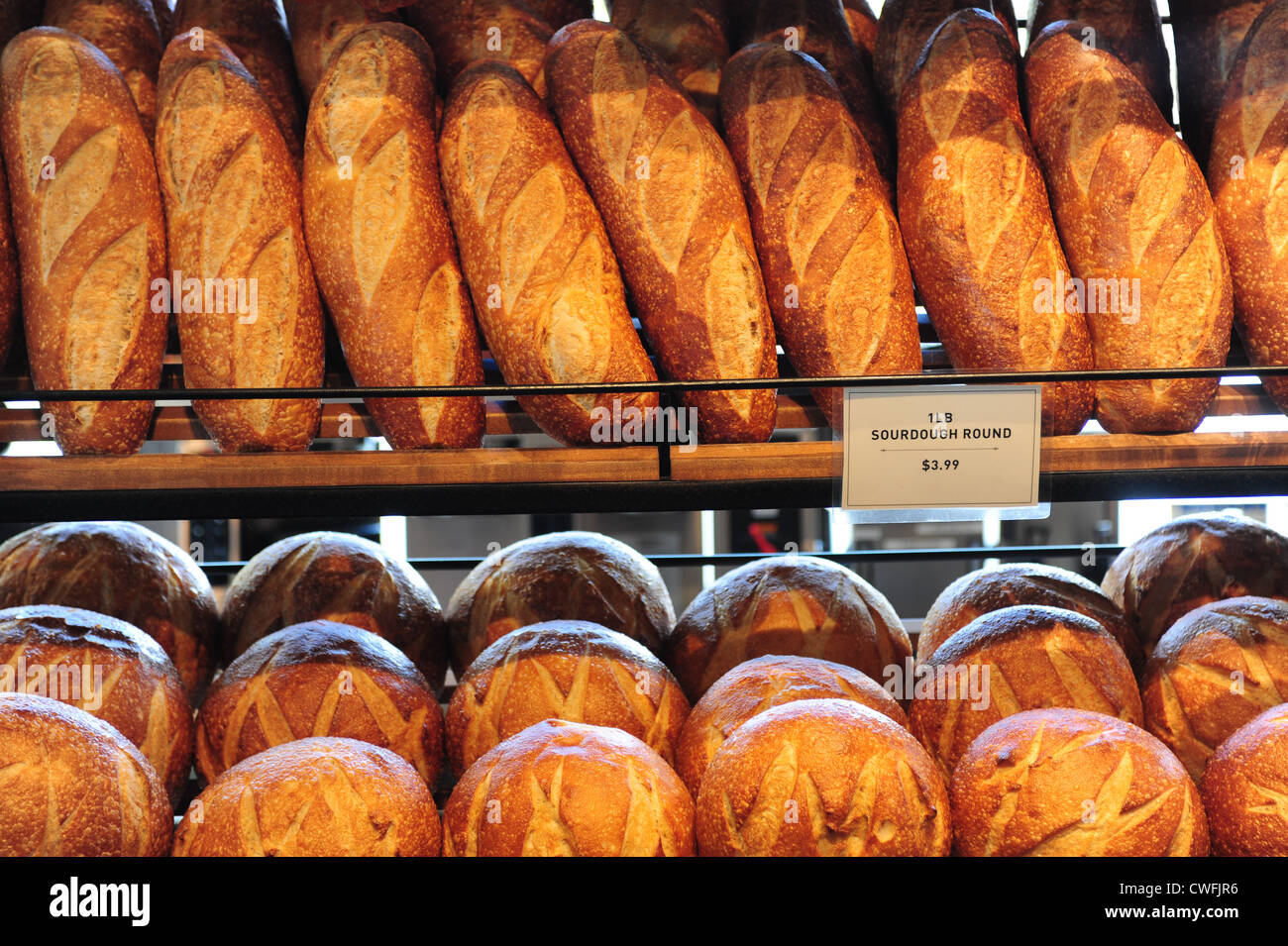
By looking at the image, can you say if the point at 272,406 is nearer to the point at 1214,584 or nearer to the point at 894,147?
the point at 894,147

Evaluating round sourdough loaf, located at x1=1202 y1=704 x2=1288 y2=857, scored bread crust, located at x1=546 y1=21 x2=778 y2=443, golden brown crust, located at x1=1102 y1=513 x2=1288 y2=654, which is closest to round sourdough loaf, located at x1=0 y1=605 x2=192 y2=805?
scored bread crust, located at x1=546 y1=21 x2=778 y2=443

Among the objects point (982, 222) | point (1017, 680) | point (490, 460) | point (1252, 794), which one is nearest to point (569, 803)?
point (490, 460)

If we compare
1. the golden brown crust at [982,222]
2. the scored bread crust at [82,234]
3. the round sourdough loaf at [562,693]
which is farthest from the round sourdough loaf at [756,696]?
the scored bread crust at [82,234]

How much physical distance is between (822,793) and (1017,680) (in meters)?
0.39

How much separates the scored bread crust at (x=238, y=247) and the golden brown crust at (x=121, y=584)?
43 cm

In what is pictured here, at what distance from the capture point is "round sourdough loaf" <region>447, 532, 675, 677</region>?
1451mm

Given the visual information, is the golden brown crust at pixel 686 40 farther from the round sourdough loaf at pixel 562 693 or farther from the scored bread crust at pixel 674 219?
the round sourdough loaf at pixel 562 693

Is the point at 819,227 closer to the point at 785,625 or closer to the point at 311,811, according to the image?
the point at 785,625

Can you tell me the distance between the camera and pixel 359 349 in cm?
117

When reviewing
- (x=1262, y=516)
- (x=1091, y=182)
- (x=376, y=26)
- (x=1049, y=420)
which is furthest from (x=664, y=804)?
(x=1262, y=516)

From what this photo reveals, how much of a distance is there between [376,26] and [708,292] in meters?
0.56

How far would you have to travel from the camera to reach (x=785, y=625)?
4.56 ft

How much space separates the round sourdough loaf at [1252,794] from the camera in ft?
3.31

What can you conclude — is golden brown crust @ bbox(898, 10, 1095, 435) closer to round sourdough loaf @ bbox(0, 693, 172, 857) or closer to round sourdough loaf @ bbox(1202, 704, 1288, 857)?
round sourdough loaf @ bbox(1202, 704, 1288, 857)
